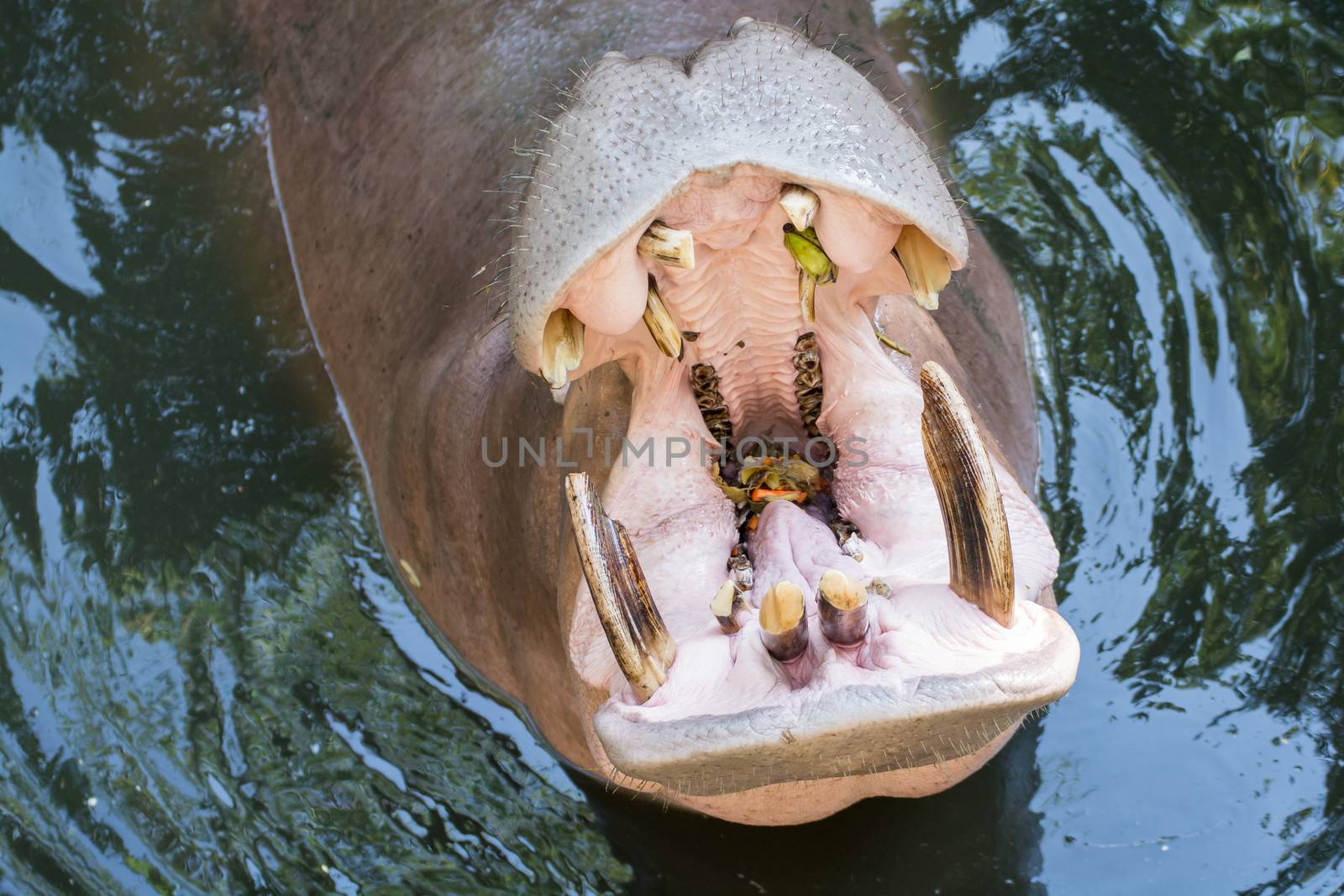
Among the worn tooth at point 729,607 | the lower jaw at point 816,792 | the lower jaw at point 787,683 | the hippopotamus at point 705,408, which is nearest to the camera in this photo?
the lower jaw at point 787,683

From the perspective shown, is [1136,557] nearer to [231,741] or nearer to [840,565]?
[840,565]

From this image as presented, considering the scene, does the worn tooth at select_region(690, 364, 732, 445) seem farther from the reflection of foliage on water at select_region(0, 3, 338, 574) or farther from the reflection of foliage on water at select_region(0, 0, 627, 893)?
the reflection of foliage on water at select_region(0, 3, 338, 574)

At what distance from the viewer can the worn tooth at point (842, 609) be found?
2.46 m

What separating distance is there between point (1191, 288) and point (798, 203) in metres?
2.64

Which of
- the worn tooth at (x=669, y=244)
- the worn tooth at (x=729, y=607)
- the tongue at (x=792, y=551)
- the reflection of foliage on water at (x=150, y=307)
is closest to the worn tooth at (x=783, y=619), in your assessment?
the worn tooth at (x=729, y=607)

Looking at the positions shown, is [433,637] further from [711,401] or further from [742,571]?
[742,571]

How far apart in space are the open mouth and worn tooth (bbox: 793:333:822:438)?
106mm

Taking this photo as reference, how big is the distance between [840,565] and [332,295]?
2.61m

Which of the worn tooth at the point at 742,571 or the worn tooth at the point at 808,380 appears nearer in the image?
the worn tooth at the point at 742,571

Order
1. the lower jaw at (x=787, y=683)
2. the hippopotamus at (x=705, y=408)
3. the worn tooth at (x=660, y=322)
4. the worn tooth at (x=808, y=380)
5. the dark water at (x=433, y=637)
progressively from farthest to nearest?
the dark water at (x=433, y=637)
the worn tooth at (x=808, y=380)
the worn tooth at (x=660, y=322)
the hippopotamus at (x=705, y=408)
the lower jaw at (x=787, y=683)

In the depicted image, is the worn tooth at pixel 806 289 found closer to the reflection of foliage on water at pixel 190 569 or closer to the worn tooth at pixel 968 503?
the worn tooth at pixel 968 503

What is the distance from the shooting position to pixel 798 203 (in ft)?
8.35

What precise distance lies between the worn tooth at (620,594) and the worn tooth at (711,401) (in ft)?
2.10

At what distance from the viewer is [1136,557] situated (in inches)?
166
